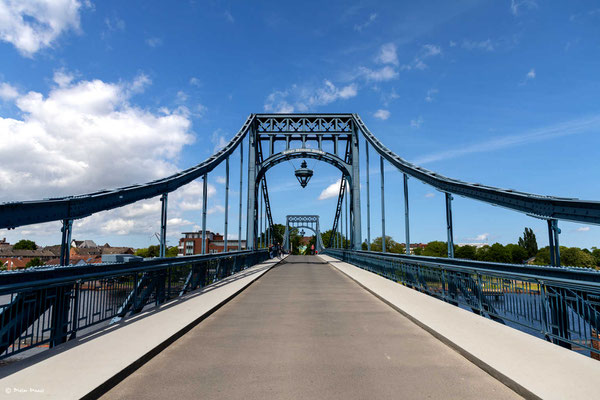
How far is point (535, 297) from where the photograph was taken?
6.01 m

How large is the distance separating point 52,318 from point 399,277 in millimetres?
11541

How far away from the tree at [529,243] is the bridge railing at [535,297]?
109967mm

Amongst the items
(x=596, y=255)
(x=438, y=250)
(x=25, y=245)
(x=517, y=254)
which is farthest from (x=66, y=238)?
(x=25, y=245)

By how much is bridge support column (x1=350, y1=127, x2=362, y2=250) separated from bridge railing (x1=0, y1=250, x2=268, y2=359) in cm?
1917

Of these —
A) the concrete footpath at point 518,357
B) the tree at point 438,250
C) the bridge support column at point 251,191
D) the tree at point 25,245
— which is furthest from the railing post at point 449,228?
the tree at point 25,245

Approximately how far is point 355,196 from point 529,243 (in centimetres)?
9850

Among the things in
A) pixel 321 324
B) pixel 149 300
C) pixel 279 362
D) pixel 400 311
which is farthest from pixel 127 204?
pixel 400 311

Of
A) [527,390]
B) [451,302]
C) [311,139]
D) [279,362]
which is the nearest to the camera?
[527,390]

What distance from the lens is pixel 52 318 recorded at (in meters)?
5.35

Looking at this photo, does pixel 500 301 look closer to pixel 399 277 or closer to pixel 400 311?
pixel 400 311

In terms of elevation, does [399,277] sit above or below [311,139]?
below

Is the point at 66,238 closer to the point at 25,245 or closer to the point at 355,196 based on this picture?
the point at 355,196

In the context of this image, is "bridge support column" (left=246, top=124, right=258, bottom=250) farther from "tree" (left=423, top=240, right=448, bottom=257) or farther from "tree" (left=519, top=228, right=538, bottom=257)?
"tree" (left=519, top=228, right=538, bottom=257)

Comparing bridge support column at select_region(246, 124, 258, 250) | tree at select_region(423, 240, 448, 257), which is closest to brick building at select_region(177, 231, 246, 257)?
tree at select_region(423, 240, 448, 257)
